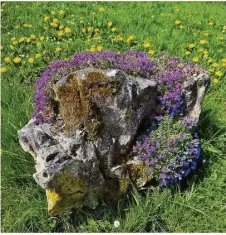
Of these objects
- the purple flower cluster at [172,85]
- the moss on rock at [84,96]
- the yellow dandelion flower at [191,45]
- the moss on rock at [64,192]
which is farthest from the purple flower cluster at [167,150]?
the yellow dandelion flower at [191,45]

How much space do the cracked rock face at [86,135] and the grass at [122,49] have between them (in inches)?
12.4

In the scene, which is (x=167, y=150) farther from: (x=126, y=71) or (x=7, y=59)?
(x=7, y=59)

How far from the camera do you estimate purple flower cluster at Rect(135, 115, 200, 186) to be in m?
3.44

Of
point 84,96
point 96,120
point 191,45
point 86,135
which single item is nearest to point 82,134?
point 86,135

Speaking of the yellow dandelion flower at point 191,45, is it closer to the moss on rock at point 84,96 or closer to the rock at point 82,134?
the rock at point 82,134

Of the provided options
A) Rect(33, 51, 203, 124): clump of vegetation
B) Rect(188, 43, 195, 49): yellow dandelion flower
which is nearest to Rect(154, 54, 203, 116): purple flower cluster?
Rect(33, 51, 203, 124): clump of vegetation

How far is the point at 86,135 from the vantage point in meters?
3.24

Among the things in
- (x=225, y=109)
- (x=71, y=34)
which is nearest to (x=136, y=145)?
(x=225, y=109)

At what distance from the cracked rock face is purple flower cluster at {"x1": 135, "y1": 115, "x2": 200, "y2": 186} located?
12 centimetres

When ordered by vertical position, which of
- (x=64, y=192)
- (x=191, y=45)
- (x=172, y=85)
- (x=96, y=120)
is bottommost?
(x=64, y=192)

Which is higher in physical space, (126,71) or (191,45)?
(126,71)

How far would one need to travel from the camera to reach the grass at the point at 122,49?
3535 millimetres

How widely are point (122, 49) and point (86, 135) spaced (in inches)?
101

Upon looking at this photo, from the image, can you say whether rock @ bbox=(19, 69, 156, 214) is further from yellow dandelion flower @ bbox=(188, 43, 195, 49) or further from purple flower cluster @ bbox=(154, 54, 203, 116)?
yellow dandelion flower @ bbox=(188, 43, 195, 49)
